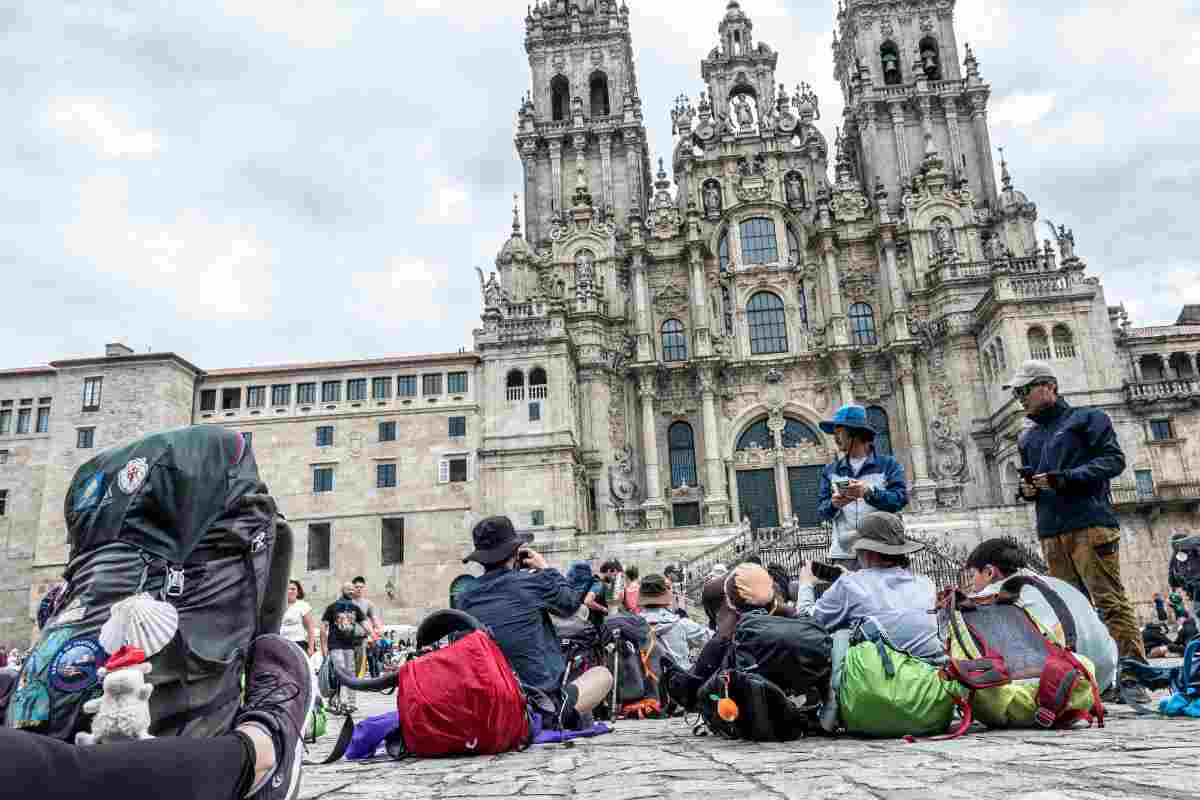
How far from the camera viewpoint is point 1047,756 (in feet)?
14.3

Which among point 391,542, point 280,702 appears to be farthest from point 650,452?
point 280,702

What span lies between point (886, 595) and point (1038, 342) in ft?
98.2

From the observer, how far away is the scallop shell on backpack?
2467 millimetres

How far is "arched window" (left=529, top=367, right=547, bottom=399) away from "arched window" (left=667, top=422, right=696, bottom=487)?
21.3ft

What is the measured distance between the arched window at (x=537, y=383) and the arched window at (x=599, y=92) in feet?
50.1

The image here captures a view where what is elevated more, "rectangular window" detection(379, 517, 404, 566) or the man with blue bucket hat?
"rectangular window" detection(379, 517, 404, 566)

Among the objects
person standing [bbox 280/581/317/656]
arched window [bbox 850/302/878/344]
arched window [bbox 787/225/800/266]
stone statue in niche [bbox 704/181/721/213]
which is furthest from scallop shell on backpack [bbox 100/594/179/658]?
stone statue in niche [bbox 704/181/721/213]

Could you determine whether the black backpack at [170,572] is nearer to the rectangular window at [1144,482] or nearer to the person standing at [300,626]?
the person standing at [300,626]

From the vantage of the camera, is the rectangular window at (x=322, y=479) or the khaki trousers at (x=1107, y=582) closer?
the khaki trousers at (x=1107, y=582)

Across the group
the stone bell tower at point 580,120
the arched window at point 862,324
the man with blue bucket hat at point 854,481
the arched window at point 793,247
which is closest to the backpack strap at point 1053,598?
the man with blue bucket hat at point 854,481

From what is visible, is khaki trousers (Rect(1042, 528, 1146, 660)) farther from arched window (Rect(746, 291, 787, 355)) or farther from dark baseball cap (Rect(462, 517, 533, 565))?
arched window (Rect(746, 291, 787, 355))

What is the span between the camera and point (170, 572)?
2656mm

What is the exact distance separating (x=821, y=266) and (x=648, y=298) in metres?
7.71

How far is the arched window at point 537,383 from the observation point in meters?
34.0
